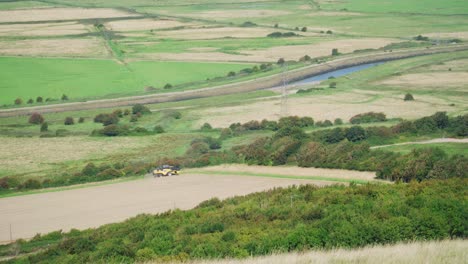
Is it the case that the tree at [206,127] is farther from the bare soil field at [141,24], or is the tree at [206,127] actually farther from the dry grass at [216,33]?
the bare soil field at [141,24]

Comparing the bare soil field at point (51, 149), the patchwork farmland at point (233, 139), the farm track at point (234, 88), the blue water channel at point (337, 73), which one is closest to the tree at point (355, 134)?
the patchwork farmland at point (233, 139)

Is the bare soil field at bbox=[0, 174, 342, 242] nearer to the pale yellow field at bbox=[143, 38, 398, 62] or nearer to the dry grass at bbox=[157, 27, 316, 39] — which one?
the pale yellow field at bbox=[143, 38, 398, 62]

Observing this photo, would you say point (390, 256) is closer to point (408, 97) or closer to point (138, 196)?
point (138, 196)

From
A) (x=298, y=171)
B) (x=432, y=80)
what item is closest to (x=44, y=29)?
(x=432, y=80)

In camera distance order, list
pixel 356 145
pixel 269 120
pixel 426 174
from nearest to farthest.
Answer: pixel 426 174
pixel 356 145
pixel 269 120

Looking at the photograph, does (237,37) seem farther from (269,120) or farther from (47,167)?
(47,167)

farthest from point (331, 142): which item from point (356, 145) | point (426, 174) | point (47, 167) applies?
point (47, 167)

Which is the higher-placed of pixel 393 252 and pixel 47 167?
pixel 393 252
